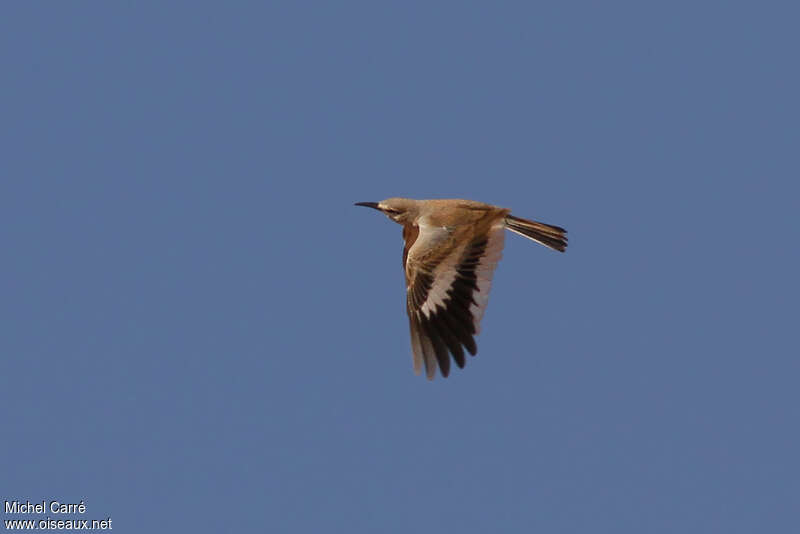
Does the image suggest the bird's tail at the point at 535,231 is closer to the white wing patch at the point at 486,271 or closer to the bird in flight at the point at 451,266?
the bird in flight at the point at 451,266

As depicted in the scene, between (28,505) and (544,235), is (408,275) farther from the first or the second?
(28,505)

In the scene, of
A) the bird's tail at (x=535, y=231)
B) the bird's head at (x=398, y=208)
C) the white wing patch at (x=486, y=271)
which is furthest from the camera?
the bird's head at (x=398, y=208)

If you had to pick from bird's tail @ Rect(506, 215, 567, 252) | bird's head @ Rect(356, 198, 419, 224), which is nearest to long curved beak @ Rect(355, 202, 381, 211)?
bird's head @ Rect(356, 198, 419, 224)

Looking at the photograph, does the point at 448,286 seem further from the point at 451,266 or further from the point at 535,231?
the point at 535,231

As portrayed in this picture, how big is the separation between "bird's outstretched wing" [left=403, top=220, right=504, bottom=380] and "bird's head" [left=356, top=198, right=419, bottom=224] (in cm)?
62

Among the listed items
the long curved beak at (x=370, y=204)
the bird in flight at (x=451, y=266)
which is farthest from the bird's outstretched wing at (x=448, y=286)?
the long curved beak at (x=370, y=204)

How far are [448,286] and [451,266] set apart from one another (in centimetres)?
27

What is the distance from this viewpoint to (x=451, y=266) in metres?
16.8

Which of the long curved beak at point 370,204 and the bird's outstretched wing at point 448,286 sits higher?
the long curved beak at point 370,204

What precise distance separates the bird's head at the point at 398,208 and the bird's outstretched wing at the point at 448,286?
62 cm

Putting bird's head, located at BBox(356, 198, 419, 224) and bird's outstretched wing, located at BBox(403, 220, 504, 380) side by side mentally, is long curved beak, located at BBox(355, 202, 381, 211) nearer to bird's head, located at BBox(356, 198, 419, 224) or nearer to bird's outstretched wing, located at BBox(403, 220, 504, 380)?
bird's head, located at BBox(356, 198, 419, 224)

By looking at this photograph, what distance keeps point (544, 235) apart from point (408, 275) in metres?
1.90

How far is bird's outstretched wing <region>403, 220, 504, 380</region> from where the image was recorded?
16.4m

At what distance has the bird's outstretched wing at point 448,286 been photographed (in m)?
16.4
